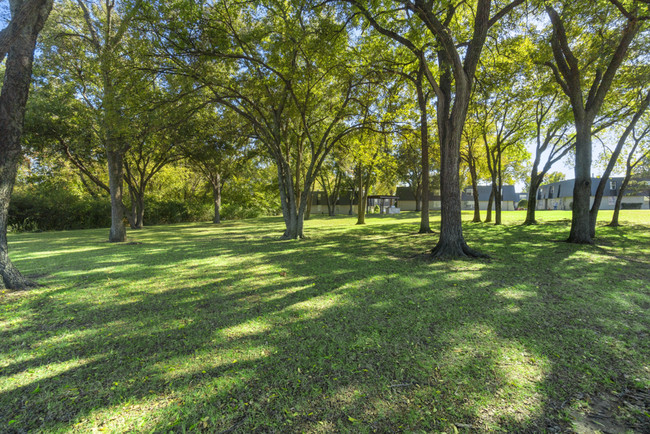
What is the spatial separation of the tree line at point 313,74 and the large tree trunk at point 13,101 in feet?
0.07

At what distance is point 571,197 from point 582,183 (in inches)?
1949

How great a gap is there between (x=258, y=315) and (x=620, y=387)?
3.69 meters

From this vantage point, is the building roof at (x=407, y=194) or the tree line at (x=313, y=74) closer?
the tree line at (x=313, y=74)

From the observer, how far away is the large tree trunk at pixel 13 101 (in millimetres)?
4473

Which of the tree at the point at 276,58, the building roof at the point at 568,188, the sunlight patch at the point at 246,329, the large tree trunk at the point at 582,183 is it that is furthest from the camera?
the building roof at the point at 568,188

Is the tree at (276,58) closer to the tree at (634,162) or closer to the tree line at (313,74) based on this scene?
the tree line at (313,74)

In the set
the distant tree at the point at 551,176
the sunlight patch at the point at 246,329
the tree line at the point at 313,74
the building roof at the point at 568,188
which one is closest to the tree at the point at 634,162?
the tree line at the point at 313,74

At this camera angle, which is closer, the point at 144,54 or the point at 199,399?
the point at 199,399

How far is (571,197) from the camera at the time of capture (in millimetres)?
45812

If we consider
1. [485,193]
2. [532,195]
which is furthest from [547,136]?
[485,193]

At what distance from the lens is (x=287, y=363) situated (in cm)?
262

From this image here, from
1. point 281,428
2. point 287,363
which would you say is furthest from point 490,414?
point 287,363

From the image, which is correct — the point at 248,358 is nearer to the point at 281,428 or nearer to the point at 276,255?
the point at 281,428

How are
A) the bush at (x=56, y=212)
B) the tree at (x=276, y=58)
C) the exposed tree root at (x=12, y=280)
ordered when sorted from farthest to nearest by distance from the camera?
the bush at (x=56, y=212)
the tree at (x=276, y=58)
the exposed tree root at (x=12, y=280)
